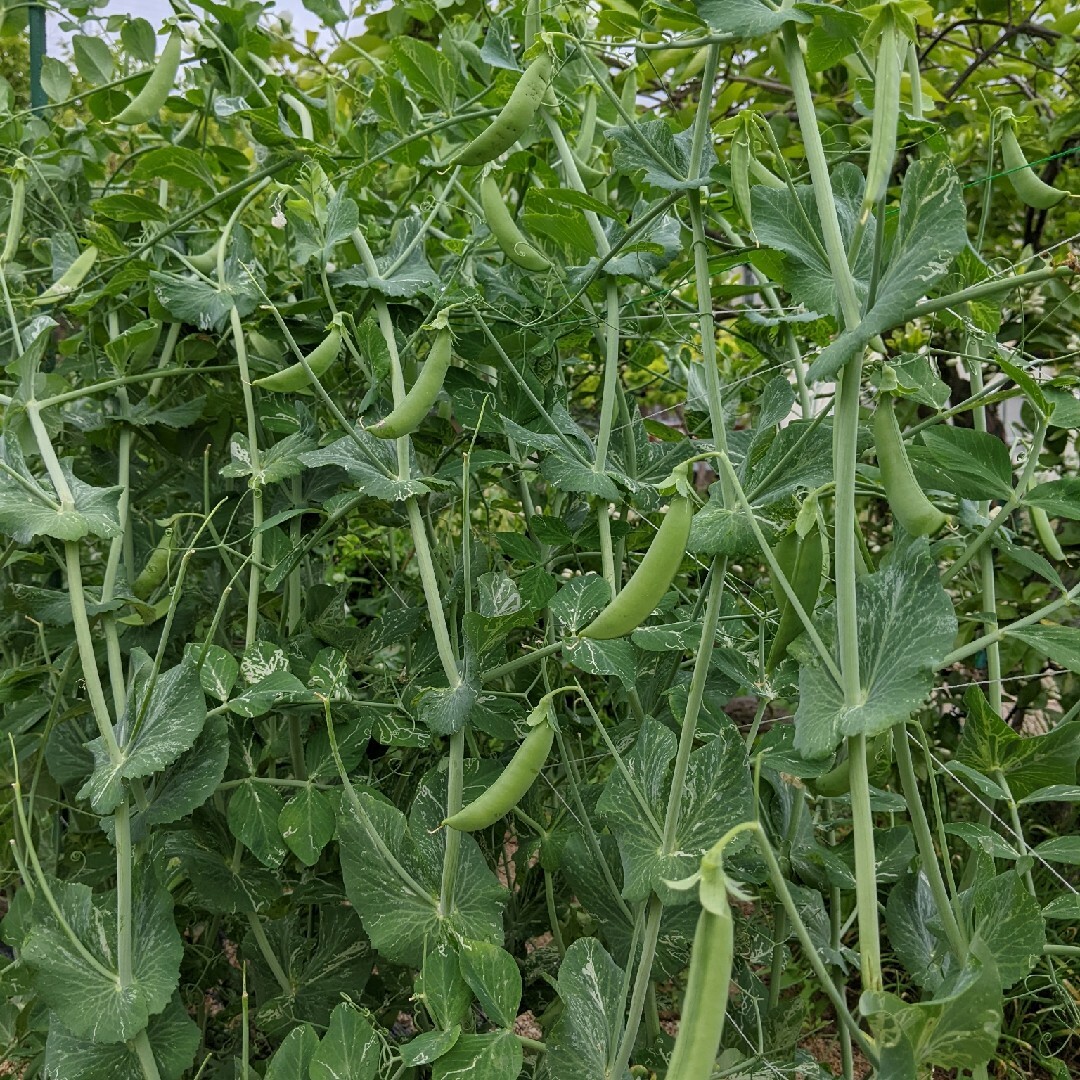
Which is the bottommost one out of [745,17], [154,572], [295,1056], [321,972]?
[321,972]

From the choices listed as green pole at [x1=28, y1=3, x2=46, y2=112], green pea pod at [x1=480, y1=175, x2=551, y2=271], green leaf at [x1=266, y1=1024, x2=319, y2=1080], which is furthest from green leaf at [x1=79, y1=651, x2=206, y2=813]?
green pole at [x1=28, y1=3, x2=46, y2=112]

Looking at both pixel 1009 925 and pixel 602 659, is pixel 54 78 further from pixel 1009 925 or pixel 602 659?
pixel 1009 925

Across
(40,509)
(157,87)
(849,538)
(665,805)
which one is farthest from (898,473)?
(157,87)

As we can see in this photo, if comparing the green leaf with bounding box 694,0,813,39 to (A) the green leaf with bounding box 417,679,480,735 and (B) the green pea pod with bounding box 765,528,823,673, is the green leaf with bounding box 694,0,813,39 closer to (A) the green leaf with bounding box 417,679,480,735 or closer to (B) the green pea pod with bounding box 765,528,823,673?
(B) the green pea pod with bounding box 765,528,823,673

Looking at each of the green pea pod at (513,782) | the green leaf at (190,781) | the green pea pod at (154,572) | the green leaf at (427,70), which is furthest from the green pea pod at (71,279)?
the green pea pod at (513,782)

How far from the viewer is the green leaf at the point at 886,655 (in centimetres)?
55

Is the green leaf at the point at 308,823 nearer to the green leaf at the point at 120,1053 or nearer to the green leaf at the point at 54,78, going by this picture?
the green leaf at the point at 120,1053

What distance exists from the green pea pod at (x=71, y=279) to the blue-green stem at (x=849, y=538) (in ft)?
2.55

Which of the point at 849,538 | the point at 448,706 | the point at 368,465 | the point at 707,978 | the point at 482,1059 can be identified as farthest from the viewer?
the point at 368,465

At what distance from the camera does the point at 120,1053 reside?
0.79 metres

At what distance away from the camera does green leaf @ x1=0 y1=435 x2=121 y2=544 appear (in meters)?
0.81

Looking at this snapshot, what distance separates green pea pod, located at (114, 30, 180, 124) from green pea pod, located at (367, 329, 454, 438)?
48 centimetres

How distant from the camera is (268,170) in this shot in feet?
3.25

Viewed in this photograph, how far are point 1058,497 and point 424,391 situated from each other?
0.51 metres
